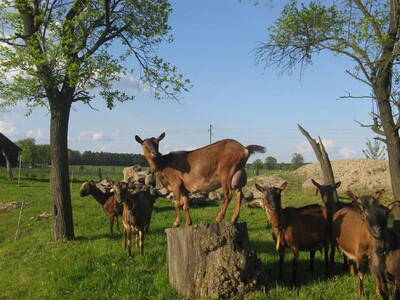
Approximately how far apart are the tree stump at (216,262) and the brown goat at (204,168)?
52cm

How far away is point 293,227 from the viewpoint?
7.90 metres

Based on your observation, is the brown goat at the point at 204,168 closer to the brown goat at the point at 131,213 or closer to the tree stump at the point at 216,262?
the tree stump at the point at 216,262

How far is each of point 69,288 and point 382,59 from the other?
32.6 feet

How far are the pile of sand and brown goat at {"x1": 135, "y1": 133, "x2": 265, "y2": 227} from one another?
1659 cm

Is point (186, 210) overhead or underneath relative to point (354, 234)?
overhead

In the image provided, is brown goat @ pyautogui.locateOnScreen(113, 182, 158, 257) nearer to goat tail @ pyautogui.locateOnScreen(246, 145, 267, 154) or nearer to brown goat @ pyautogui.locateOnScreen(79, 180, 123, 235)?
brown goat @ pyautogui.locateOnScreen(79, 180, 123, 235)

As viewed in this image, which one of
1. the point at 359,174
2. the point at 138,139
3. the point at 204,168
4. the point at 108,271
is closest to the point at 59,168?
the point at 108,271

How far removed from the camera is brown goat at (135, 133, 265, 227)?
7.80m

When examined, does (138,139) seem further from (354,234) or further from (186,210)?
(354,234)

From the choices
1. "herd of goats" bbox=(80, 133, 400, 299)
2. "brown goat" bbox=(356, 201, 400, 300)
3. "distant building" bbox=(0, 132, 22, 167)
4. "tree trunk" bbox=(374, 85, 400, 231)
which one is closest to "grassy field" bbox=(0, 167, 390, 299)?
"herd of goats" bbox=(80, 133, 400, 299)

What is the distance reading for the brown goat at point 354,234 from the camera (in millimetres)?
7012

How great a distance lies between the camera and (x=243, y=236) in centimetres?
738

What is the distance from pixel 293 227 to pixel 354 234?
1.09 metres

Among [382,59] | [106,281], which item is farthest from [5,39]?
[382,59]
